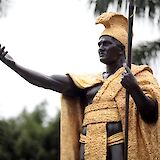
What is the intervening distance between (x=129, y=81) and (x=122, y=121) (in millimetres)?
296

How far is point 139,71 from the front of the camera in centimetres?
531

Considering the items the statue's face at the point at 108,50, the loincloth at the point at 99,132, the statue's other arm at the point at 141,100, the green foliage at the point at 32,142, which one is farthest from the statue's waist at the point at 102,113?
the green foliage at the point at 32,142

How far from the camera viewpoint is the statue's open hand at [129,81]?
4.98 metres

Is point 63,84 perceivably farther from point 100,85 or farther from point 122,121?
point 122,121

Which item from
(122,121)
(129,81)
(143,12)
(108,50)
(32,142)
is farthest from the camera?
(32,142)

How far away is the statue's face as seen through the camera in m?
5.31

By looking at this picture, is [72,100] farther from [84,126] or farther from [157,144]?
[157,144]

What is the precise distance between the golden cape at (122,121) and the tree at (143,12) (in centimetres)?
69

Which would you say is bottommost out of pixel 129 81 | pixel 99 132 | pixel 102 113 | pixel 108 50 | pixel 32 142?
pixel 99 132

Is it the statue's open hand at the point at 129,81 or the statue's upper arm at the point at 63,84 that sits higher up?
the statue's upper arm at the point at 63,84

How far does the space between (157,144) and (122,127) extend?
228 mm

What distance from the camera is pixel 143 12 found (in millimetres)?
6270

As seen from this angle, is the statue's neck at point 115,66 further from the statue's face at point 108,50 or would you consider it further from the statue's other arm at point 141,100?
the statue's other arm at point 141,100

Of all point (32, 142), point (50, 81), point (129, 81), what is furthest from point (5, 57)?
point (32, 142)
